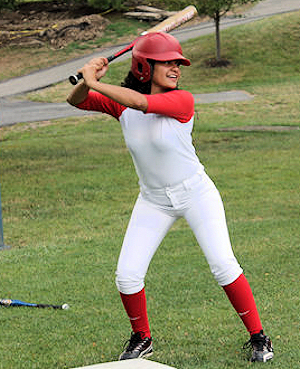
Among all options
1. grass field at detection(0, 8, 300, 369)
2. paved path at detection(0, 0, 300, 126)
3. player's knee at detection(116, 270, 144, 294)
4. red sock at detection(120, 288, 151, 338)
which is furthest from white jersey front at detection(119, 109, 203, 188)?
paved path at detection(0, 0, 300, 126)

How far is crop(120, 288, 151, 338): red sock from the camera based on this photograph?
5.38 metres

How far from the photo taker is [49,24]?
133 feet

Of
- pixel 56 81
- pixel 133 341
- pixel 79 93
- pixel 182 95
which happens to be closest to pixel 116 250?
pixel 133 341

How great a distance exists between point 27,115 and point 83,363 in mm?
20024

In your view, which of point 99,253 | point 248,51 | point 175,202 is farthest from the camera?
point 248,51

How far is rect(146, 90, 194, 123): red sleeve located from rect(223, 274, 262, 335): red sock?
3.88ft

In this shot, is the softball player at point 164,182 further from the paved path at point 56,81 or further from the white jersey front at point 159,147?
the paved path at point 56,81

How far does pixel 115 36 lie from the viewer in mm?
37344

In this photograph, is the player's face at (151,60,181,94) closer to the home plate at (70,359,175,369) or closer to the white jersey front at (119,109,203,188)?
the white jersey front at (119,109,203,188)

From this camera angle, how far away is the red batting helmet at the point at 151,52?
510cm

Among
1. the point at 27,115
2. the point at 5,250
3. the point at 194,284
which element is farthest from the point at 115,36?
the point at 194,284

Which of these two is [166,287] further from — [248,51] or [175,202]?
[248,51]

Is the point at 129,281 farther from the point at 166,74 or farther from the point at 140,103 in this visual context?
the point at 166,74

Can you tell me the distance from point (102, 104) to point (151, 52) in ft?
1.86
